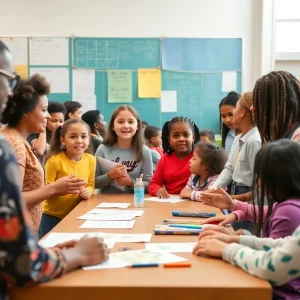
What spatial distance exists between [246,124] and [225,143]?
3.34 ft

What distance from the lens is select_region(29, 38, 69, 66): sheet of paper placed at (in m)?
5.21

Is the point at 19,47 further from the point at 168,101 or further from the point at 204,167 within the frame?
the point at 204,167

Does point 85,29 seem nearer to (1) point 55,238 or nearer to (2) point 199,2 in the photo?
(2) point 199,2

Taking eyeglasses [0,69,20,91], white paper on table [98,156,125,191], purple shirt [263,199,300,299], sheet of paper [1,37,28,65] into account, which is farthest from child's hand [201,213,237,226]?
sheet of paper [1,37,28,65]

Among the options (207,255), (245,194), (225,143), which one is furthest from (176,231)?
(225,143)

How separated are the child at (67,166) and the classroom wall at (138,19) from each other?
110 inches

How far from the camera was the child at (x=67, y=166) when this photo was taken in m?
2.56

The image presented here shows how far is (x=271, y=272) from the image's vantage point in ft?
3.74

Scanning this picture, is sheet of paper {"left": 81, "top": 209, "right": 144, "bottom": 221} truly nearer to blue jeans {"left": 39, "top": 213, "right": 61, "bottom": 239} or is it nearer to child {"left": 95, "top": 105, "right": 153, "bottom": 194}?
blue jeans {"left": 39, "top": 213, "right": 61, "bottom": 239}

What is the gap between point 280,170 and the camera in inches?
53.1

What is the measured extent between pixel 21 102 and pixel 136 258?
41.8 inches

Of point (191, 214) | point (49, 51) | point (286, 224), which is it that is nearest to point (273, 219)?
point (286, 224)

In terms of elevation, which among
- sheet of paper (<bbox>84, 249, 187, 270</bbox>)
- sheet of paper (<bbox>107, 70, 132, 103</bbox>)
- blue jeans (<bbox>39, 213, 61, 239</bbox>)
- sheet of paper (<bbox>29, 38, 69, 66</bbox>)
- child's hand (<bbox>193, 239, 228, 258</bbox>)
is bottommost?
blue jeans (<bbox>39, 213, 61, 239</bbox>)

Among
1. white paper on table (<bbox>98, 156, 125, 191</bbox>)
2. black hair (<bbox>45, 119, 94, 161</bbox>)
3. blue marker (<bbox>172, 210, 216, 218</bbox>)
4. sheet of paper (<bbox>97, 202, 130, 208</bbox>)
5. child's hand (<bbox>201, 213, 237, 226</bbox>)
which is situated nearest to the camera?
child's hand (<bbox>201, 213, 237, 226</bbox>)
